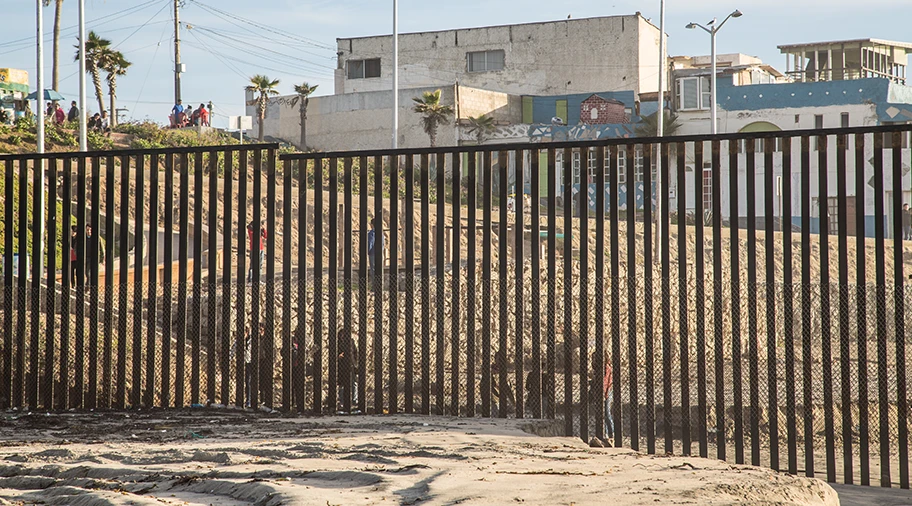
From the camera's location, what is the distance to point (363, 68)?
53000 millimetres

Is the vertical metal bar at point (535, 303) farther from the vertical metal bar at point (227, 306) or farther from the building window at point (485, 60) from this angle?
the building window at point (485, 60)

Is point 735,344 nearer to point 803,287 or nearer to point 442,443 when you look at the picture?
point 803,287

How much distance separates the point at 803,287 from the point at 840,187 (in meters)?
1.08

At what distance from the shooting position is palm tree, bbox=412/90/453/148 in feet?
138

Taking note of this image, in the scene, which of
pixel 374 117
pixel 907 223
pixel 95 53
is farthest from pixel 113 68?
pixel 907 223

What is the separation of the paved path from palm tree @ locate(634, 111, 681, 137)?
102 ft

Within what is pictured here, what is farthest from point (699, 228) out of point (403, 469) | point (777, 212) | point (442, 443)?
point (777, 212)

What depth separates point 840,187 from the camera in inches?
381

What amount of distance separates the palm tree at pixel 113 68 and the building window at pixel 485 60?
17071mm

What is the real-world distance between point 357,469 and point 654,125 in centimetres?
3603

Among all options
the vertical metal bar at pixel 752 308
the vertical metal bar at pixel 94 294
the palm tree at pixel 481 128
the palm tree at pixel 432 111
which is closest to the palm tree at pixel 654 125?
the palm tree at pixel 481 128

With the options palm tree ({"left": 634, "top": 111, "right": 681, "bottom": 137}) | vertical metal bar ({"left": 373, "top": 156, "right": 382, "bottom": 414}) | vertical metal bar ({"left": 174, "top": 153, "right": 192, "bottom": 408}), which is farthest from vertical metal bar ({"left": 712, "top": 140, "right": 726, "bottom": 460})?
palm tree ({"left": 634, "top": 111, "right": 681, "bottom": 137})

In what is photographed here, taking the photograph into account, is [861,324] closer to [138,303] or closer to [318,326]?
[318,326]

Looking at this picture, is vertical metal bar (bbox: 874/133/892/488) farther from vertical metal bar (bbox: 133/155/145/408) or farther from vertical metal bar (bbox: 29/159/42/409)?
vertical metal bar (bbox: 29/159/42/409)
